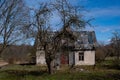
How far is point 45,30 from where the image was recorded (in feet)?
76.7

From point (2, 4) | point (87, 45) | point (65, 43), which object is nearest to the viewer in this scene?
point (65, 43)

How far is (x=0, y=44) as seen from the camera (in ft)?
107

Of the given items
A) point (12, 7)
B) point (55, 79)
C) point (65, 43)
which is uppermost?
point (12, 7)

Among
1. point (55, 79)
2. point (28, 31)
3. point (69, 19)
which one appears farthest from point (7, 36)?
point (55, 79)

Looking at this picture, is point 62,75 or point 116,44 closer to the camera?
point 62,75

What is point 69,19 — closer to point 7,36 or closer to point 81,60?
point 7,36

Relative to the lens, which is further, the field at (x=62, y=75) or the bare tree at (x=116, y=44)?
the bare tree at (x=116, y=44)

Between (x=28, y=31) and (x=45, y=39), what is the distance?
5.75 feet

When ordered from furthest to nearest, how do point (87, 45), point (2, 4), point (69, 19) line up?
point (87, 45) < point (2, 4) < point (69, 19)

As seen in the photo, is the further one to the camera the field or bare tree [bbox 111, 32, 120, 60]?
bare tree [bbox 111, 32, 120, 60]

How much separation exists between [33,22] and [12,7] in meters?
10.7

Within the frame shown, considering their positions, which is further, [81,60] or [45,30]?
[81,60]

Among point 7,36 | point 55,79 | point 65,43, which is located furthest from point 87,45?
point 55,79

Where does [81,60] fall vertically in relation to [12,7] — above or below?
below
